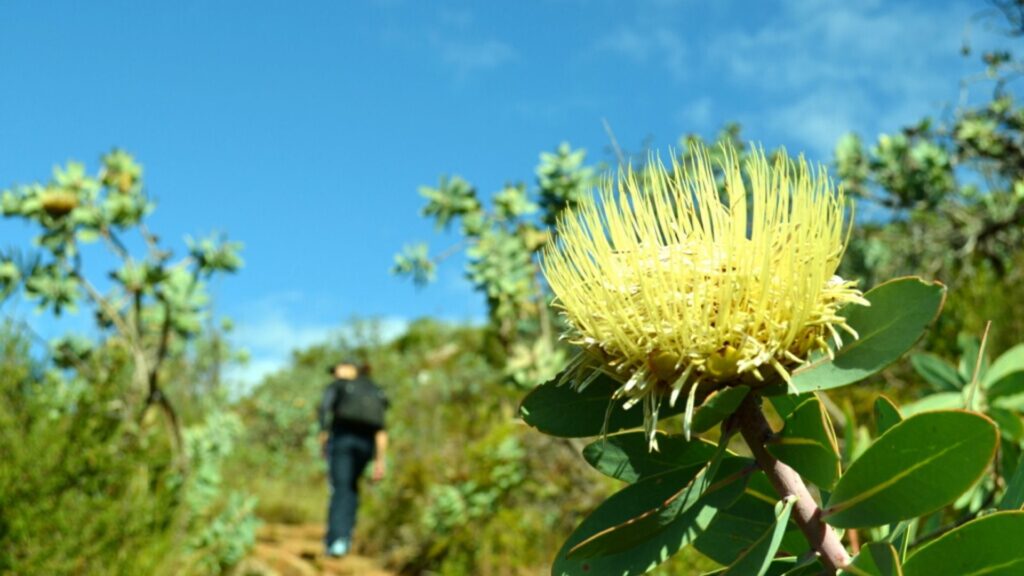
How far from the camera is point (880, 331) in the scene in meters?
1.06

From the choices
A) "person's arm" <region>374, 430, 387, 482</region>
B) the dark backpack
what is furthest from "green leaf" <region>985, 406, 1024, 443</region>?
"person's arm" <region>374, 430, 387, 482</region>

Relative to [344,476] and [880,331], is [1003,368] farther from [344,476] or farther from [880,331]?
[344,476]

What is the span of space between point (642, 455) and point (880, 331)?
32cm

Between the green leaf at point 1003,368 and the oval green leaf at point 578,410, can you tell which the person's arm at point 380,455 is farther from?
the oval green leaf at point 578,410

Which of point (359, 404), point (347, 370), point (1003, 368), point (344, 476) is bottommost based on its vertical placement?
point (1003, 368)

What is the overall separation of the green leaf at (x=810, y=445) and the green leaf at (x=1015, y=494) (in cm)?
21

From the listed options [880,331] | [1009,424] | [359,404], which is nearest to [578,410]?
[880,331]

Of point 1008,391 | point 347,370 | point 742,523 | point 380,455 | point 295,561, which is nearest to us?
point 742,523

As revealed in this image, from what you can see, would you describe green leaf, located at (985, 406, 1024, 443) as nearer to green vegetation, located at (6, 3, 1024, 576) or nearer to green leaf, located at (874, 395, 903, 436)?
green vegetation, located at (6, 3, 1024, 576)

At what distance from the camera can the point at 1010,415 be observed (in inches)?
100.0

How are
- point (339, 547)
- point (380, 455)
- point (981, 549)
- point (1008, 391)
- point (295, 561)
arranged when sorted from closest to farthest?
point (981, 549)
point (1008, 391)
point (339, 547)
point (295, 561)
point (380, 455)

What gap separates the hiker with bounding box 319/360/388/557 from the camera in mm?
10547

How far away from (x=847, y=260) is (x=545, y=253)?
9022mm

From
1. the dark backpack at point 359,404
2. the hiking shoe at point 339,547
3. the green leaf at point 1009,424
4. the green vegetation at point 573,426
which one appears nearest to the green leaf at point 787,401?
the green vegetation at point 573,426
